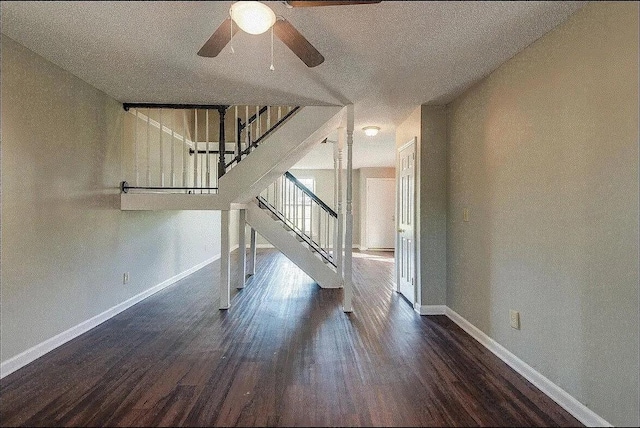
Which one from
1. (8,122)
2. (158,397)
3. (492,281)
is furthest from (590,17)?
(8,122)

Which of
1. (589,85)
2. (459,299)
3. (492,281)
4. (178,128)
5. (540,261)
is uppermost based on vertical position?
(178,128)

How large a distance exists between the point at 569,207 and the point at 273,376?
211 centimetres

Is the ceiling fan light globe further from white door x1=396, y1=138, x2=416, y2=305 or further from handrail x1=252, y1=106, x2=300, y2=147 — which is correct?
white door x1=396, y1=138, x2=416, y2=305

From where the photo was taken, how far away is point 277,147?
3.89 meters

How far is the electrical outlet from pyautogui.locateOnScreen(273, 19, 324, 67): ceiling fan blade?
222cm

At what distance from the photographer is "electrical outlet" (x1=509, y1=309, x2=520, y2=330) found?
2.51 meters

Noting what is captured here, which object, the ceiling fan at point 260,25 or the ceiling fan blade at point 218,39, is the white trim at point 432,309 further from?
the ceiling fan blade at point 218,39

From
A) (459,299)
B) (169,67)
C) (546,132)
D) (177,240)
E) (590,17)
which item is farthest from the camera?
(177,240)

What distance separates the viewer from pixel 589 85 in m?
1.90

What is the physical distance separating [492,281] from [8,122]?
3.76 meters

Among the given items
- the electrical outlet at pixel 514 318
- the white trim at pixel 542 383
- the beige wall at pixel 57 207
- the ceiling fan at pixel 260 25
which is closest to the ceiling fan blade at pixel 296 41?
the ceiling fan at pixel 260 25

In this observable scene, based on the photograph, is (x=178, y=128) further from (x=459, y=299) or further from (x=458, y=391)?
(x=458, y=391)

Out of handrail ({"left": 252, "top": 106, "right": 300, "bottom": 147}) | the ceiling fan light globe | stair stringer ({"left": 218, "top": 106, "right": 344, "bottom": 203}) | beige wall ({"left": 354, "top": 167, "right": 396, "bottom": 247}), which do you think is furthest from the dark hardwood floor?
beige wall ({"left": 354, "top": 167, "right": 396, "bottom": 247})

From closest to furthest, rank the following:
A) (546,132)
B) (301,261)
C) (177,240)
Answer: (546,132) < (301,261) < (177,240)
